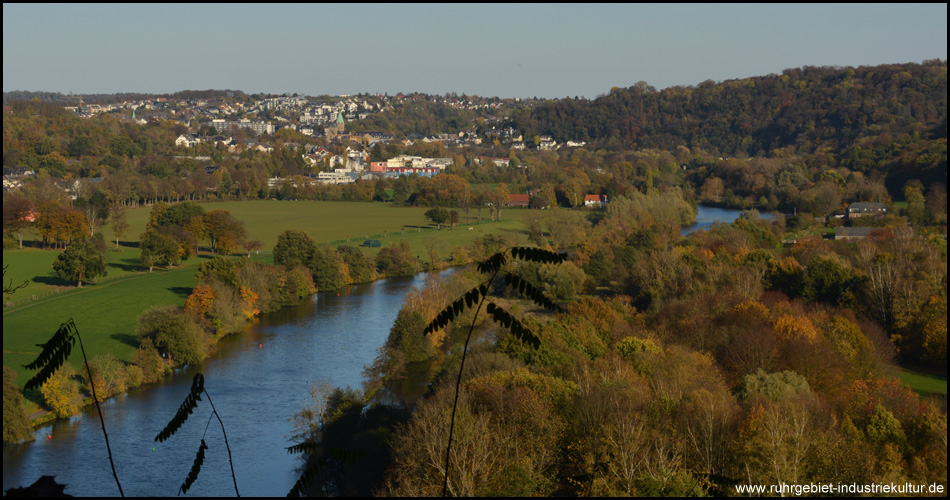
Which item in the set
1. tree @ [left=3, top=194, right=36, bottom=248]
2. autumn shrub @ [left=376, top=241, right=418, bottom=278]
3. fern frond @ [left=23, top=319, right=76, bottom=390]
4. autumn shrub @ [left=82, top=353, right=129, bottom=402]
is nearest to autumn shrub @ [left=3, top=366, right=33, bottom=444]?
autumn shrub @ [left=82, top=353, right=129, bottom=402]

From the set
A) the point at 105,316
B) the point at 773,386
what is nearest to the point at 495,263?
the point at 773,386

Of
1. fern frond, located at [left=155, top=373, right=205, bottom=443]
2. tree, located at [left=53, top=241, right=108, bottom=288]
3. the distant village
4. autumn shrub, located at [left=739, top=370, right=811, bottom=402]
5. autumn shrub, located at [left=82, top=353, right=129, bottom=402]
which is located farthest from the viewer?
the distant village

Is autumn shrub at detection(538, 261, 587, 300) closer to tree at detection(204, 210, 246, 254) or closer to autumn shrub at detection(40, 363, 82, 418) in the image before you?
tree at detection(204, 210, 246, 254)

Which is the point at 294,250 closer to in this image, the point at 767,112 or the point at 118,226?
the point at 118,226

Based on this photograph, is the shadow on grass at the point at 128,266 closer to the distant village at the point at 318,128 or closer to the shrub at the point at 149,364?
the shrub at the point at 149,364

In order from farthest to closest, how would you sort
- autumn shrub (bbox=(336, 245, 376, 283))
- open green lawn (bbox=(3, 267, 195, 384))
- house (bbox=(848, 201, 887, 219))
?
1. house (bbox=(848, 201, 887, 219))
2. autumn shrub (bbox=(336, 245, 376, 283))
3. open green lawn (bbox=(3, 267, 195, 384))

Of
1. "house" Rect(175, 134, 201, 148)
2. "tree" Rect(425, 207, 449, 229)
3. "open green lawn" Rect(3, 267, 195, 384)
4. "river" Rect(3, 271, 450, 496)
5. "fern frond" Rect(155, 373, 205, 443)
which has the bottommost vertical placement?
"river" Rect(3, 271, 450, 496)

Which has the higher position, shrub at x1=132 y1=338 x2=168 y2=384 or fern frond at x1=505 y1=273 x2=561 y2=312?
fern frond at x1=505 y1=273 x2=561 y2=312
